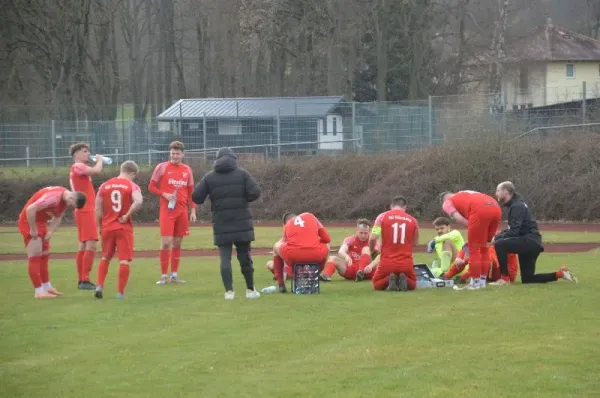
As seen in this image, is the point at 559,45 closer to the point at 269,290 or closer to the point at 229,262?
the point at 269,290

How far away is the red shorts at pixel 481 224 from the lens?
14.4m

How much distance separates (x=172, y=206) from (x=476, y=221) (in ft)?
16.9

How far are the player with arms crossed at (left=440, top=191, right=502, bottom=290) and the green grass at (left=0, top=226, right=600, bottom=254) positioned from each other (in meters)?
8.85

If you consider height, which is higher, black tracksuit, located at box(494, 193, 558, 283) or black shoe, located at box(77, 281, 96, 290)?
black tracksuit, located at box(494, 193, 558, 283)

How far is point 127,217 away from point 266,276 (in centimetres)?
387

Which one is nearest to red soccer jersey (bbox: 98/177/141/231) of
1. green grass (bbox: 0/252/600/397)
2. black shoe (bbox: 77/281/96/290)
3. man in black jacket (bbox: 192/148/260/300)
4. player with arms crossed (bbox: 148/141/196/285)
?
man in black jacket (bbox: 192/148/260/300)

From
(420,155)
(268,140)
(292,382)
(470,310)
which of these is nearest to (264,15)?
(268,140)

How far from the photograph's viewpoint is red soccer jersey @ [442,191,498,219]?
14508 millimetres

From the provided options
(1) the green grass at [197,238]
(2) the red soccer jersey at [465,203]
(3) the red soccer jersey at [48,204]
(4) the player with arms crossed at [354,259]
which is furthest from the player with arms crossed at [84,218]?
(1) the green grass at [197,238]

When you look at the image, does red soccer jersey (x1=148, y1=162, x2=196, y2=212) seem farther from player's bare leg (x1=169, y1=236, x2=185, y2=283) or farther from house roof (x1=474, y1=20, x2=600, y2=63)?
house roof (x1=474, y1=20, x2=600, y2=63)

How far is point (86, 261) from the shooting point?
52.1ft

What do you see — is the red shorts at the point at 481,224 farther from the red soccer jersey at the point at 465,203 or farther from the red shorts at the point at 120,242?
the red shorts at the point at 120,242

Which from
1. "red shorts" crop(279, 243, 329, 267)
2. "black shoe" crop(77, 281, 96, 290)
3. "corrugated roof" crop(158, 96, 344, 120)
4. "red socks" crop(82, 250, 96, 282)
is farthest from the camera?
"corrugated roof" crop(158, 96, 344, 120)

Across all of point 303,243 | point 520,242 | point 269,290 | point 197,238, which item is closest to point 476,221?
point 520,242
